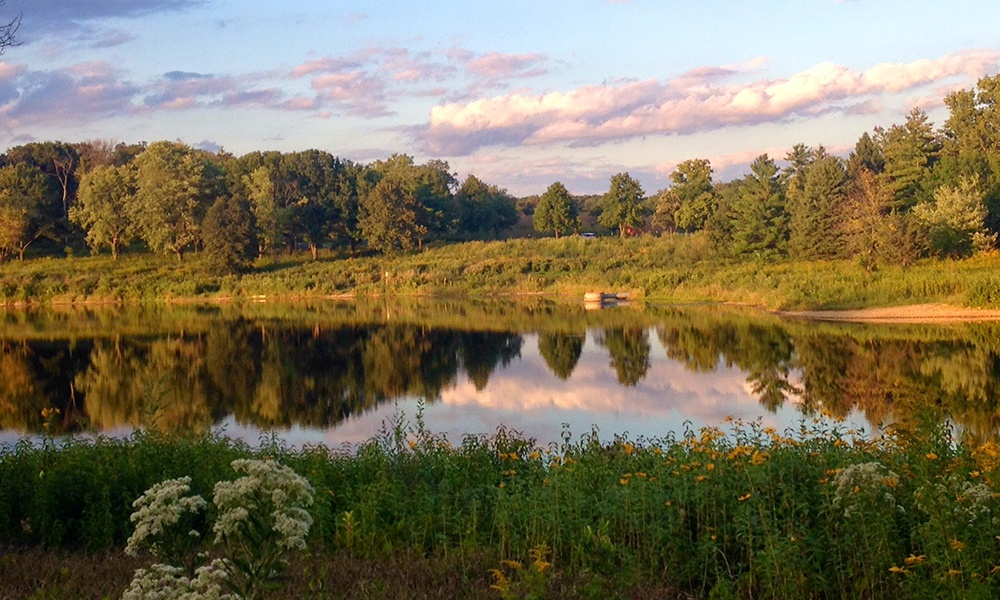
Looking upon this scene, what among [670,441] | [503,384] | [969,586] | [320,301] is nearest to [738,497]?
[969,586]

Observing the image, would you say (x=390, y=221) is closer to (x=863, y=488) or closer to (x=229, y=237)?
(x=229, y=237)

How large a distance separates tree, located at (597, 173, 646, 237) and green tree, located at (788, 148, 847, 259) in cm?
2723

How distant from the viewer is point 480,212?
88.9m

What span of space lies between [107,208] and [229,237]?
11.2 m

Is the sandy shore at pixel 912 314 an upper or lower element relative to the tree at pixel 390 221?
lower

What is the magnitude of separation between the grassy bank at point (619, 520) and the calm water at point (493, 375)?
4.75 ft

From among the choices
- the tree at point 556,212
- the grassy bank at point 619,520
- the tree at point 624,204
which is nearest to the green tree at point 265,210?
the tree at point 556,212

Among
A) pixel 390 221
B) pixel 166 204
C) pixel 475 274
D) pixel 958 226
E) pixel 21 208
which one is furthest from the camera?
pixel 390 221

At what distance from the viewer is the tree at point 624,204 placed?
271 ft

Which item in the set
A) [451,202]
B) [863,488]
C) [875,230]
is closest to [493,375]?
[863,488]

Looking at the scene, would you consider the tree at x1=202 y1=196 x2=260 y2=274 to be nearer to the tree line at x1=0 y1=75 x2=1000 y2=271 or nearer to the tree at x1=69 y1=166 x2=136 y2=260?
the tree line at x1=0 y1=75 x2=1000 y2=271

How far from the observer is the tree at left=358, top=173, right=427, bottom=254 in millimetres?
71000

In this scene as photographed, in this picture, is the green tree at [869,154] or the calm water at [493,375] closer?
the calm water at [493,375]

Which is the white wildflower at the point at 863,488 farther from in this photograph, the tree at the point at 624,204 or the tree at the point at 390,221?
the tree at the point at 624,204
